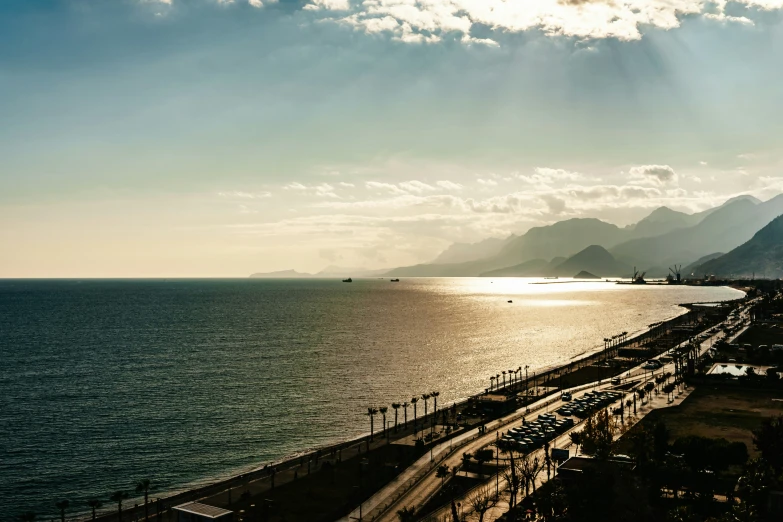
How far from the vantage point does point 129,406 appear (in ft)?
301

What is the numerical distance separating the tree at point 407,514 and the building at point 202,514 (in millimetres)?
12649

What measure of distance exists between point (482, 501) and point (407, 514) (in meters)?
7.59

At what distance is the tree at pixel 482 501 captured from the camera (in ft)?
148

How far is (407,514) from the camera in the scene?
45.8 m

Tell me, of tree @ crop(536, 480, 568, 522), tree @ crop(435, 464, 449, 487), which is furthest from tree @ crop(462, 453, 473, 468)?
tree @ crop(536, 480, 568, 522)

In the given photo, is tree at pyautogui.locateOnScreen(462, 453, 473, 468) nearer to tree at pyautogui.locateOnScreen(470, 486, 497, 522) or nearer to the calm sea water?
tree at pyautogui.locateOnScreen(470, 486, 497, 522)

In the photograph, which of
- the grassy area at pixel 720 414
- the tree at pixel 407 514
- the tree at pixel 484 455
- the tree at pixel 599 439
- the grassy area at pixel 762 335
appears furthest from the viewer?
the grassy area at pixel 762 335

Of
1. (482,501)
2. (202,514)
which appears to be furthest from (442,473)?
(202,514)

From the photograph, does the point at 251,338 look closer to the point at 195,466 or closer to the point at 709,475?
the point at 195,466

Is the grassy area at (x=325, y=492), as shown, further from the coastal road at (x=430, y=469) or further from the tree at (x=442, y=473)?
the tree at (x=442, y=473)

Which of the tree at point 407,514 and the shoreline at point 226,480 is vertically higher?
the tree at point 407,514

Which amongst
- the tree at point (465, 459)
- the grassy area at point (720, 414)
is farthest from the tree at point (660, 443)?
the tree at point (465, 459)

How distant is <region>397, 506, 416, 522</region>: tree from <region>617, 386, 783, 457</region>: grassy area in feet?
85.3

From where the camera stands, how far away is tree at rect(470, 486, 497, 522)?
45.1 metres
